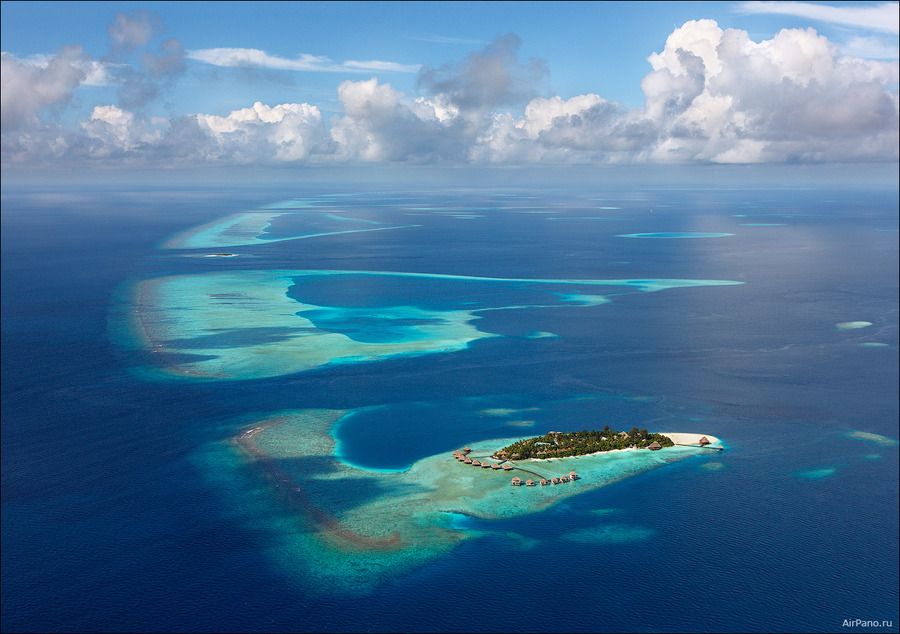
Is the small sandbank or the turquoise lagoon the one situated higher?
the turquoise lagoon

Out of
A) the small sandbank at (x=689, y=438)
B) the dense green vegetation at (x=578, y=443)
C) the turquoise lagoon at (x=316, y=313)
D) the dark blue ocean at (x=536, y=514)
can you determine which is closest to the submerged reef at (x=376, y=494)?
the small sandbank at (x=689, y=438)

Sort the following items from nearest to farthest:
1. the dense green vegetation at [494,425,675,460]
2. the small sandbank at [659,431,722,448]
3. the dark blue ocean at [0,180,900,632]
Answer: the dark blue ocean at [0,180,900,632] → the dense green vegetation at [494,425,675,460] → the small sandbank at [659,431,722,448]

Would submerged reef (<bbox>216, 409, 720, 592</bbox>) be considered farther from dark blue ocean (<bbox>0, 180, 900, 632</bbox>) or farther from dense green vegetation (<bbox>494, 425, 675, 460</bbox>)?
dark blue ocean (<bbox>0, 180, 900, 632</bbox>)

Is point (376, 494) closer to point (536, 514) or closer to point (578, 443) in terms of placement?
point (536, 514)

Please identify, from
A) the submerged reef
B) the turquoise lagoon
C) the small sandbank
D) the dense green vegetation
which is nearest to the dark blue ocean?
the submerged reef

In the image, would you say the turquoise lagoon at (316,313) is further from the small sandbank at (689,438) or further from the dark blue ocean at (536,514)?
the small sandbank at (689,438)

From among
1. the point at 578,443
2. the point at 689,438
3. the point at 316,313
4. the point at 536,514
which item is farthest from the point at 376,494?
the point at 316,313
